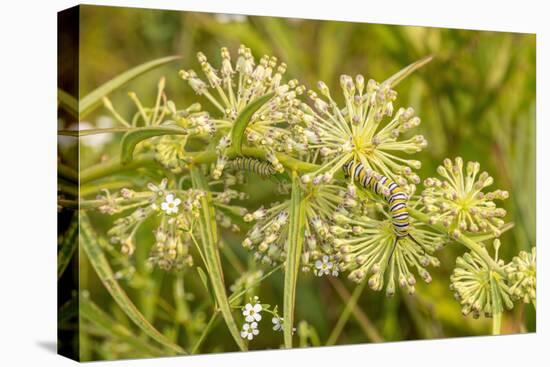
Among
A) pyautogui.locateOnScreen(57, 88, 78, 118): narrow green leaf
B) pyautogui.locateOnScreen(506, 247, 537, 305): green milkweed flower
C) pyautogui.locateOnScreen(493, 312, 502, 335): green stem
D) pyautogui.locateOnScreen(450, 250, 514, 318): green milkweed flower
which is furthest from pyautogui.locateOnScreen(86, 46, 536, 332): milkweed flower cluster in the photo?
pyautogui.locateOnScreen(493, 312, 502, 335): green stem

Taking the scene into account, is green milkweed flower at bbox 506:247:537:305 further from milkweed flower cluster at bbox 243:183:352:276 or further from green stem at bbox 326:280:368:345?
milkweed flower cluster at bbox 243:183:352:276

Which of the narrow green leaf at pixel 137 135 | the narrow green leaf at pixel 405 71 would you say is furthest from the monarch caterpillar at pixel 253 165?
the narrow green leaf at pixel 405 71

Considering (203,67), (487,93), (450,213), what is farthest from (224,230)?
(487,93)

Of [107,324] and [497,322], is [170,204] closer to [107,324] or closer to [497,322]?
[107,324]

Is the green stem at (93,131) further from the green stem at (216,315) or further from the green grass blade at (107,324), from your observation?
the green stem at (216,315)

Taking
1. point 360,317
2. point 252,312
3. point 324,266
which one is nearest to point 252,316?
point 252,312

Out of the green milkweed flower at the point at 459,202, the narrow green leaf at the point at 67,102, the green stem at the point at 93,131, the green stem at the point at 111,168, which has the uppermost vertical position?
the narrow green leaf at the point at 67,102
